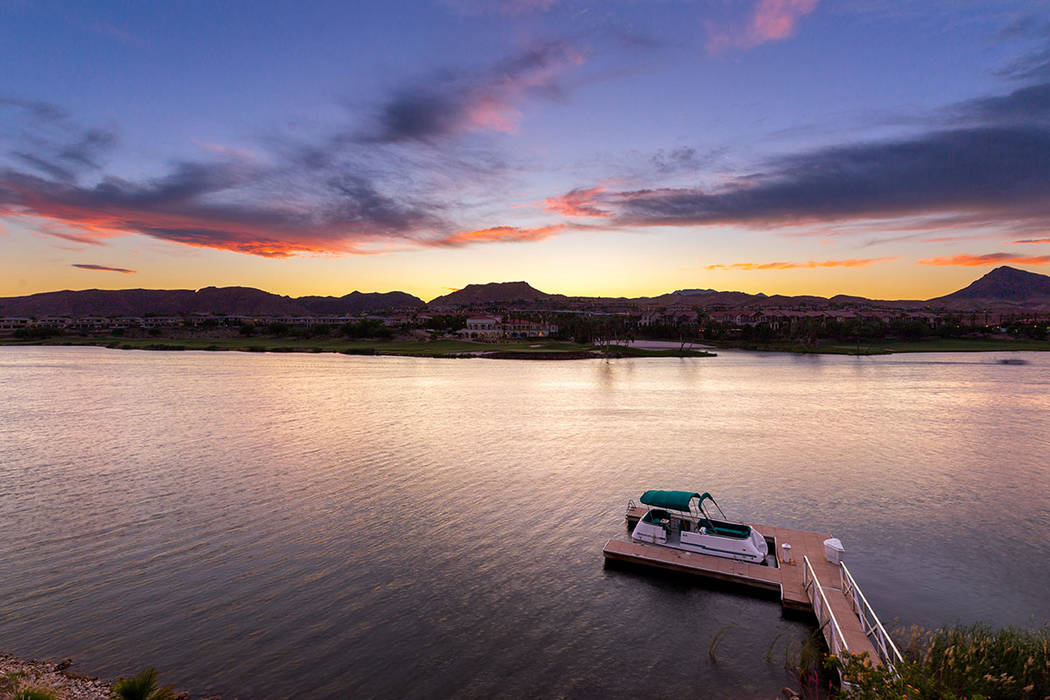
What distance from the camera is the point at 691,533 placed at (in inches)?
877

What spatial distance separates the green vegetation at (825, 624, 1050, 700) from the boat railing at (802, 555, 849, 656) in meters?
1.09

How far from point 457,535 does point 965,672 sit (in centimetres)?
1756

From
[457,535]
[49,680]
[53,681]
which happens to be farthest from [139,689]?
[457,535]

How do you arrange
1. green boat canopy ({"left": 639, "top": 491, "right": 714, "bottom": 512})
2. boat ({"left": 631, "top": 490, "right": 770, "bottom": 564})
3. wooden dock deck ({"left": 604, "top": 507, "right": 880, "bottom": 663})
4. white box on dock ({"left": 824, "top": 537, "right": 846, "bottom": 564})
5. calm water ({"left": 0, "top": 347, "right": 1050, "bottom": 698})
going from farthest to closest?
green boat canopy ({"left": 639, "top": 491, "right": 714, "bottom": 512}) → boat ({"left": 631, "top": 490, "right": 770, "bottom": 564}) → white box on dock ({"left": 824, "top": 537, "right": 846, "bottom": 564}) → wooden dock deck ({"left": 604, "top": 507, "right": 880, "bottom": 663}) → calm water ({"left": 0, "top": 347, "right": 1050, "bottom": 698})

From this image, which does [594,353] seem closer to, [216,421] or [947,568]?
[216,421]

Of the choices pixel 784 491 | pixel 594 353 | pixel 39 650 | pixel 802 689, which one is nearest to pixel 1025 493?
pixel 784 491

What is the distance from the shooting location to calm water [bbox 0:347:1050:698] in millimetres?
15711

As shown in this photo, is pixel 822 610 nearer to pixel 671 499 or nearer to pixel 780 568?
pixel 780 568

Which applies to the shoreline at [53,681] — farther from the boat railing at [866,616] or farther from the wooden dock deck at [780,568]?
the boat railing at [866,616]

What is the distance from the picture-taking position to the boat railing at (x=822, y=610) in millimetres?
14898

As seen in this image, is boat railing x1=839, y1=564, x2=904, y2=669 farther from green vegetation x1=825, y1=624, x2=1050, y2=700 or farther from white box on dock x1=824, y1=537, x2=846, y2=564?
green vegetation x1=825, y1=624, x2=1050, y2=700

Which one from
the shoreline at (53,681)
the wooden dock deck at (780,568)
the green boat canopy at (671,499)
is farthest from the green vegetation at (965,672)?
the shoreline at (53,681)

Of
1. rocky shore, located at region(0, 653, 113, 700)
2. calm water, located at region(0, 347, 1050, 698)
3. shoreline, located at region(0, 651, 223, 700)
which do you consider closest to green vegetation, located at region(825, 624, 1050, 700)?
calm water, located at region(0, 347, 1050, 698)

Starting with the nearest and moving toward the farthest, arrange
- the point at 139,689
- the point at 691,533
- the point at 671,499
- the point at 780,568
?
the point at 139,689 → the point at 780,568 → the point at 691,533 → the point at 671,499
